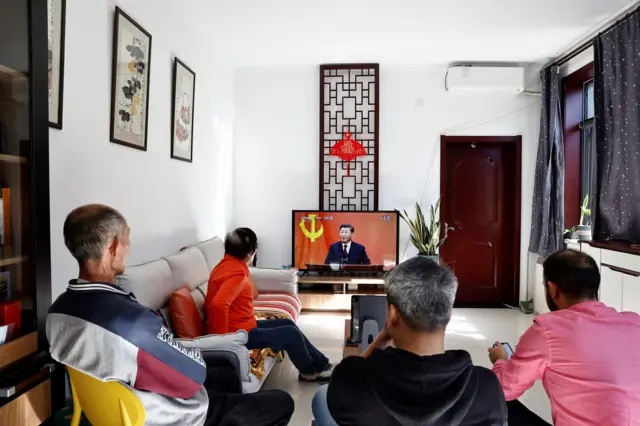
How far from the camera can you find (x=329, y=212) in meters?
5.02

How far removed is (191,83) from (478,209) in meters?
3.50

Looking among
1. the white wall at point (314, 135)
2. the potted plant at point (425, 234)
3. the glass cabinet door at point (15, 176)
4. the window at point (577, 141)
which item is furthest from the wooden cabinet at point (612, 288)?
the glass cabinet door at point (15, 176)

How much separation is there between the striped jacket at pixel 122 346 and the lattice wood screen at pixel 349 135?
3.98 meters

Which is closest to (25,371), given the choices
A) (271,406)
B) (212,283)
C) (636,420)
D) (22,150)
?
(22,150)

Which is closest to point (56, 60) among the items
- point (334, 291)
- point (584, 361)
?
point (584, 361)

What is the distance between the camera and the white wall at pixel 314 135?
5.24 m

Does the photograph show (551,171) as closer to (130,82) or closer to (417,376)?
(130,82)

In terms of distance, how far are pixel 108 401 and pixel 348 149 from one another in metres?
4.23

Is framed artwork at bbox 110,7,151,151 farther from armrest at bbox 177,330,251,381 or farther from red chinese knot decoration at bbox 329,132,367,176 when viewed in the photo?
red chinese knot decoration at bbox 329,132,367,176

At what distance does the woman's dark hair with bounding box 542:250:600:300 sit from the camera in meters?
1.54

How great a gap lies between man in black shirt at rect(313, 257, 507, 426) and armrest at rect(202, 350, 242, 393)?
106 centimetres

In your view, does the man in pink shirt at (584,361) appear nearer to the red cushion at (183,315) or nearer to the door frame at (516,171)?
the red cushion at (183,315)

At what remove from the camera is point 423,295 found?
1.13m

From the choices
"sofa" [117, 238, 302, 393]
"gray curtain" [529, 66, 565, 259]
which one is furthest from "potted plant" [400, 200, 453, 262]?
"sofa" [117, 238, 302, 393]
